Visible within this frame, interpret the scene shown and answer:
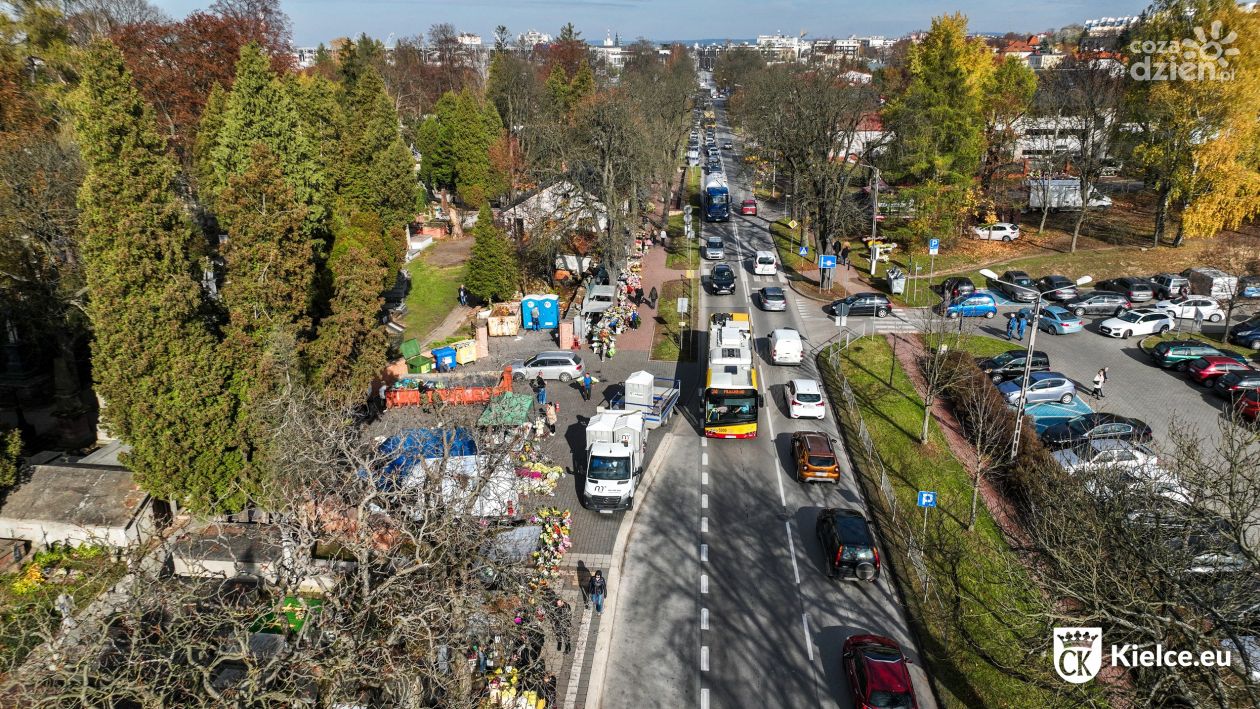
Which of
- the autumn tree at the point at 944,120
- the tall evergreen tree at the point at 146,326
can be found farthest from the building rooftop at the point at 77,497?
the autumn tree at the point at 944,120

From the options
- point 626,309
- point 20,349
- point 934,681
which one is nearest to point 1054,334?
point 626,309

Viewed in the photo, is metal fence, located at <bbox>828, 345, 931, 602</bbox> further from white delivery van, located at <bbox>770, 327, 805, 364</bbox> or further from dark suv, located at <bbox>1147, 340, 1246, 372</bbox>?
dark suv, located at <bbox>1147, 340, 1246, 372</bbox>

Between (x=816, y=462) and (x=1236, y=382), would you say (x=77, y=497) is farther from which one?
(x=1236, y=382)

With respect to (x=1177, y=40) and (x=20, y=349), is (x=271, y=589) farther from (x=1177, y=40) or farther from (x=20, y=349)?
(x=1177, y=40)

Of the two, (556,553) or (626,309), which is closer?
(556,553)

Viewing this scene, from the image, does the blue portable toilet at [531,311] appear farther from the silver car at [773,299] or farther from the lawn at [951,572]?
the lawn at [951,572]

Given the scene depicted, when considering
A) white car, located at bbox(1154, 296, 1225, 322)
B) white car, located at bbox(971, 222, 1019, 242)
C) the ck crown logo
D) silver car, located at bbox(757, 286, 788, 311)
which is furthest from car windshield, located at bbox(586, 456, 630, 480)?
white car, located at bbox(971, 222, 1019, 242)
